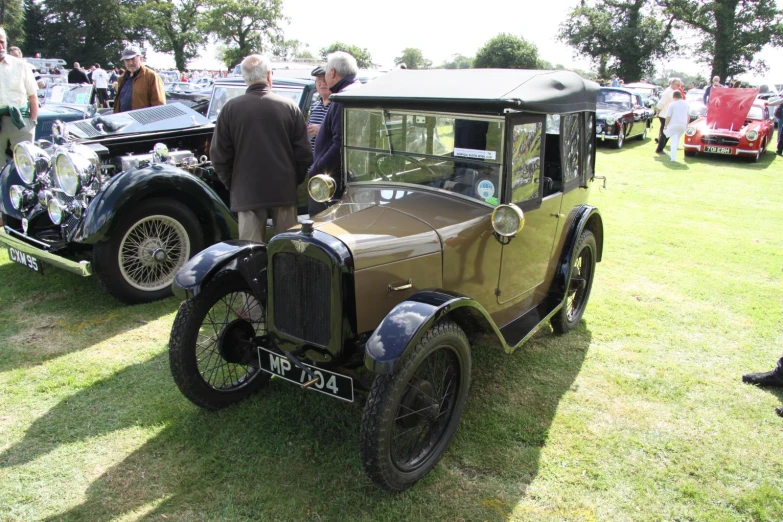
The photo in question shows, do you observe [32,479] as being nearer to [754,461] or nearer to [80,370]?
[80,370]

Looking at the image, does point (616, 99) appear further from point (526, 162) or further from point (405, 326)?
point (405, 326)

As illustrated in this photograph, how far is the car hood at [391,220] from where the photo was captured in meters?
2.60

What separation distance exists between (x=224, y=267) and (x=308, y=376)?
83 centimetres

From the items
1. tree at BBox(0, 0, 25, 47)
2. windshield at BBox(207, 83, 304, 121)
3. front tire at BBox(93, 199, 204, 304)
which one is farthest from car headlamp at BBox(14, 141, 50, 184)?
tree at BBox(0, 0, 25, 47)

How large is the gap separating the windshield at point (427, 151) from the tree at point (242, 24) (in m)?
59.2

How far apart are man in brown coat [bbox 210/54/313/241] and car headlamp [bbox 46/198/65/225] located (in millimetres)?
1405

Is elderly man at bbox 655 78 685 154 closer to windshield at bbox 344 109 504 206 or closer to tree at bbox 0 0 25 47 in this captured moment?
windshield at bbox 344 109 504 206

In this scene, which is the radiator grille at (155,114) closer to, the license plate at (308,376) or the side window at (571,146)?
the license plate at (308,376)

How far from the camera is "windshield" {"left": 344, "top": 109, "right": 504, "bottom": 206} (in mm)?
3000

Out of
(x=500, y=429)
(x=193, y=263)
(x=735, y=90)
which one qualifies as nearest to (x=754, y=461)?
(x=500, y=429)

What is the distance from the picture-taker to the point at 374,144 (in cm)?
337

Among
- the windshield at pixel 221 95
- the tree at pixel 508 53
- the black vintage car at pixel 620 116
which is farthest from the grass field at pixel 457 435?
the tree at pixel 508 53

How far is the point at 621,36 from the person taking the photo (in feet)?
129

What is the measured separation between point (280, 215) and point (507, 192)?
1863 millimetres
